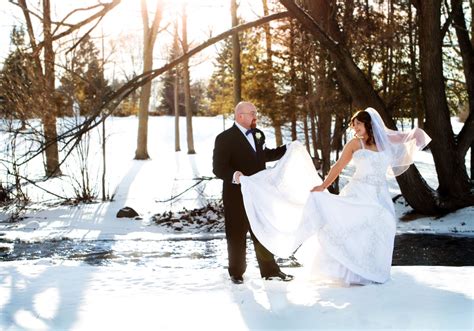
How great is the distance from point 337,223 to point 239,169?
4.19 ft

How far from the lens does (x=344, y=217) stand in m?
7.12

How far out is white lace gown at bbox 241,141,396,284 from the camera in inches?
278

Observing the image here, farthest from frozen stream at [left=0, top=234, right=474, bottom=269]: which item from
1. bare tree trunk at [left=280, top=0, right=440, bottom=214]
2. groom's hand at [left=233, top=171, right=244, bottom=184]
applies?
groom's hand at [left=233, top=171, right=244, bottom=184]

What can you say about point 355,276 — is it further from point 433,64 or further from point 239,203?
point 433,64

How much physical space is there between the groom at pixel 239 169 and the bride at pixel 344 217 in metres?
0.22

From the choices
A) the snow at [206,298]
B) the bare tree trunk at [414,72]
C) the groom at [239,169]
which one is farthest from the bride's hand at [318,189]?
the bare tree trunk at [414,72]

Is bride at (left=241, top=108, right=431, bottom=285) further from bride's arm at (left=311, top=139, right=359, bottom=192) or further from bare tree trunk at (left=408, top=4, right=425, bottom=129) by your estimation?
bare tree trunk at (left=408, top=4, right=425, bottom=129)

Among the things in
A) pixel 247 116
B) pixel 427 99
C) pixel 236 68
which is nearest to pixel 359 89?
pixel 427 99

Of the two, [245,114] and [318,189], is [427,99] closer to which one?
[318,189]

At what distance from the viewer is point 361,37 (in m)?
17.5

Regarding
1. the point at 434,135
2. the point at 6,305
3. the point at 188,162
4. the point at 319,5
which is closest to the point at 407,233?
the point at 434,135

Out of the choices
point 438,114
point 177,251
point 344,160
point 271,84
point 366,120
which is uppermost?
point 271,84

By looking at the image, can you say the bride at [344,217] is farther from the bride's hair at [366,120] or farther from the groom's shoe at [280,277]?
the groom's shoe at [280,277]

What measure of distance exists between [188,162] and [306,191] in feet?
73.7
